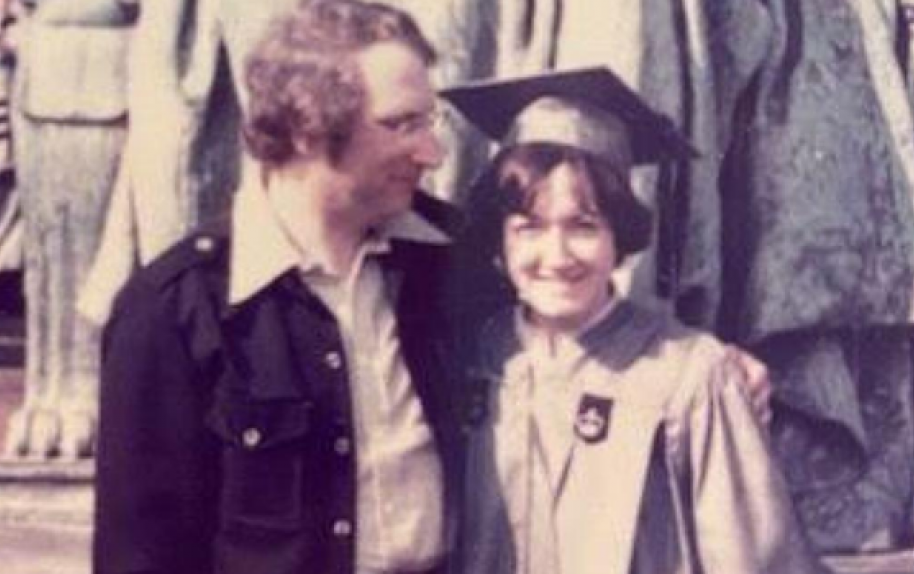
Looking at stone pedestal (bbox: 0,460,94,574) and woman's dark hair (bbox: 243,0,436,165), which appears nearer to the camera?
woman's dark hair (bbox: 243,0,436,165)

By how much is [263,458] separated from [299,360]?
127 mm

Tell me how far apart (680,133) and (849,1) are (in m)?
0.41

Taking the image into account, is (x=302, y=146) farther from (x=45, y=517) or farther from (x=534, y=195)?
(x=45, y=517)

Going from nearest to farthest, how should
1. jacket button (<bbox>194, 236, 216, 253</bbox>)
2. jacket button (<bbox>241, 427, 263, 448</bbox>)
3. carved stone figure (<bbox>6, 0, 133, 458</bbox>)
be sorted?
jacket button (<bbox>241, 427, 263, 448</bbox>), jacket button (<bbox>194, 236, 216, 253</bbox>), carved stone figure (<bbox>6, 0, 133, 458</bbox>)

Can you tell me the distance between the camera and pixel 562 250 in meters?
3.23

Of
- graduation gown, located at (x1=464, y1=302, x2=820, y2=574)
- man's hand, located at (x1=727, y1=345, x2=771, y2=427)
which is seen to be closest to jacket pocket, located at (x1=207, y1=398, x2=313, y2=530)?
graduation gown, located at (x1=464, y1=302, x2=820, y2=574)

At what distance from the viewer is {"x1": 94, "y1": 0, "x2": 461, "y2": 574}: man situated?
3.10 metres

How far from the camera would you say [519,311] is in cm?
331

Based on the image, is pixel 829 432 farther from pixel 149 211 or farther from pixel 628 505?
pixel 149 211

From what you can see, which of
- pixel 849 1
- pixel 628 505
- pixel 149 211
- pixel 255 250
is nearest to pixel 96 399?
pixel 149 211

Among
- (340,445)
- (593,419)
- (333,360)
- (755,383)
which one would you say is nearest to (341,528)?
(340,445)

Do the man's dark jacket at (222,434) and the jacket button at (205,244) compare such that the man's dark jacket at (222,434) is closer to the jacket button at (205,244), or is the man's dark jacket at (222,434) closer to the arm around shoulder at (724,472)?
A: the jacket button at (205,244)

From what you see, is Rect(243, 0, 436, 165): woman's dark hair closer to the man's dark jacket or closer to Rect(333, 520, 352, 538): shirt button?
the man's dark jacket

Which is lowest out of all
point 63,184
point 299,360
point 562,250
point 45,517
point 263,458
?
point 45,517
